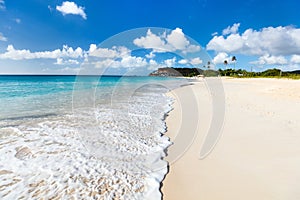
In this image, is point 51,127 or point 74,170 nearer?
point 74,170

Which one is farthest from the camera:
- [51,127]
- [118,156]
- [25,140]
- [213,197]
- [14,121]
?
[14,121]

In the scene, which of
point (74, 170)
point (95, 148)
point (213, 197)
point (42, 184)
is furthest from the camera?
point (95, 148)

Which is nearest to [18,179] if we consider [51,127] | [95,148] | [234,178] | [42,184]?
[42,184]

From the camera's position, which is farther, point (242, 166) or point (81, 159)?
point (81, 159)

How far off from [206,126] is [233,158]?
233cm

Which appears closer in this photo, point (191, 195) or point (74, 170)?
point (191, 195)

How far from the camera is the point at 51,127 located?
18.8 feet

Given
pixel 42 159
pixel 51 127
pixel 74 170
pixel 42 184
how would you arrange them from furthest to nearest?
pixel 51 127, pixel 42 159, pixel 74 170, pixel 42 184

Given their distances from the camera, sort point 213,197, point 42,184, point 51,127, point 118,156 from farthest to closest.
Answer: point 51,127, point 118,156, point 42,184, point 213,197

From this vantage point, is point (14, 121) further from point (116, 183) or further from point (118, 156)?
point (116, 183)

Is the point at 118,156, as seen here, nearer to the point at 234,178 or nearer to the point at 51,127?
the point at 234,178

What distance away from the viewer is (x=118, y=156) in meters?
3.90

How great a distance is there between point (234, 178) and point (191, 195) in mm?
921

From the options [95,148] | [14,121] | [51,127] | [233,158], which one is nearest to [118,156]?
[95,148]
